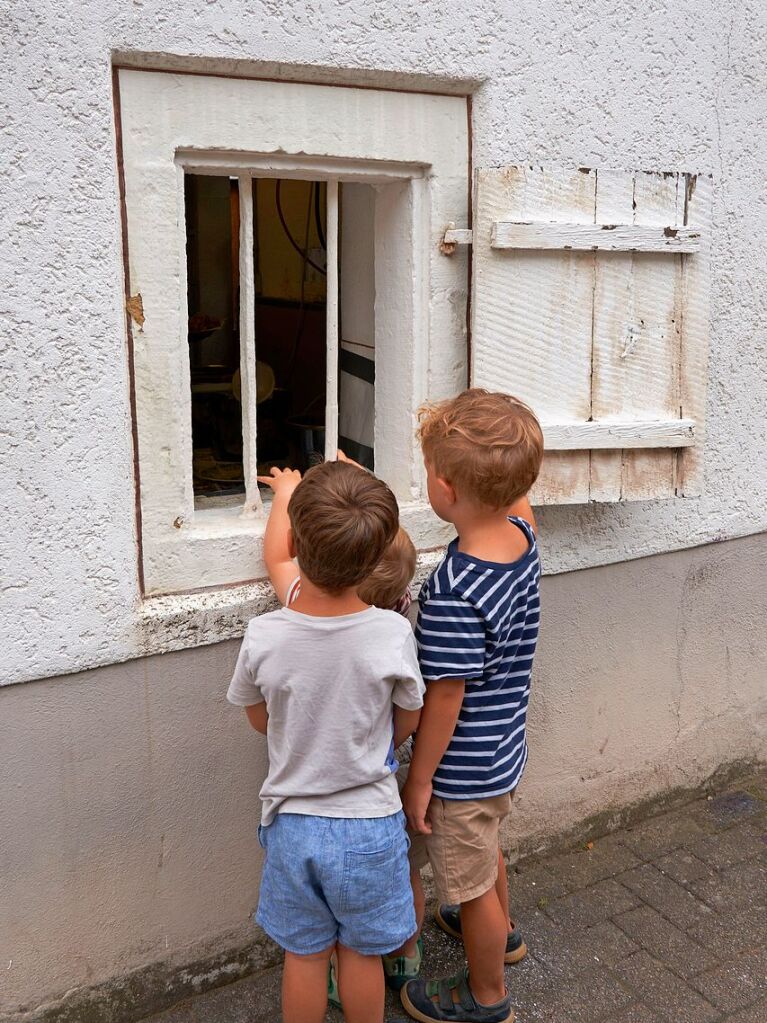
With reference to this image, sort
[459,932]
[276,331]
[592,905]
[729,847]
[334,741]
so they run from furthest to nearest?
[276,331], [729,847], [592,905], [459,932], [334,741]

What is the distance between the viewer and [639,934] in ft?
10.0

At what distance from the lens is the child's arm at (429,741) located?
2.28 meters

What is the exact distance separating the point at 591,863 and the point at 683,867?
1.00 ft

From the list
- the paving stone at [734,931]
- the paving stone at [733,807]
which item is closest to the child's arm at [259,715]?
the paving stone at [734,931]

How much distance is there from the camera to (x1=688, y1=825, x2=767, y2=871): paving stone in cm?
344

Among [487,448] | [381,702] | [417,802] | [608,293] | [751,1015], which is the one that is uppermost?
[608,293]

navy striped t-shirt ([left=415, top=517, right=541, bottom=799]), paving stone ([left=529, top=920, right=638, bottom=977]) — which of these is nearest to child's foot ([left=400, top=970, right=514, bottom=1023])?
paving stone ([left=529, top=920, right=638, bottom=977])

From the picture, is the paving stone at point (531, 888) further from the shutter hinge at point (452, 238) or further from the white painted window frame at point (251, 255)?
the shutter hinge at point (452, 238)

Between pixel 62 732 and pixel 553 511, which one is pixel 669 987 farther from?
pixel 62 732

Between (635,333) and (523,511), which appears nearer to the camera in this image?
(523,511)

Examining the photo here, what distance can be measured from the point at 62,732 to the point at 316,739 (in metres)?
0.72

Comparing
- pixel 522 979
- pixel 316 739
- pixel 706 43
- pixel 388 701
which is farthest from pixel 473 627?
pixel 706 43

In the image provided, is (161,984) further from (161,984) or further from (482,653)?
(482,653)

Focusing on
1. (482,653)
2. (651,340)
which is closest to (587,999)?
(482,653)
